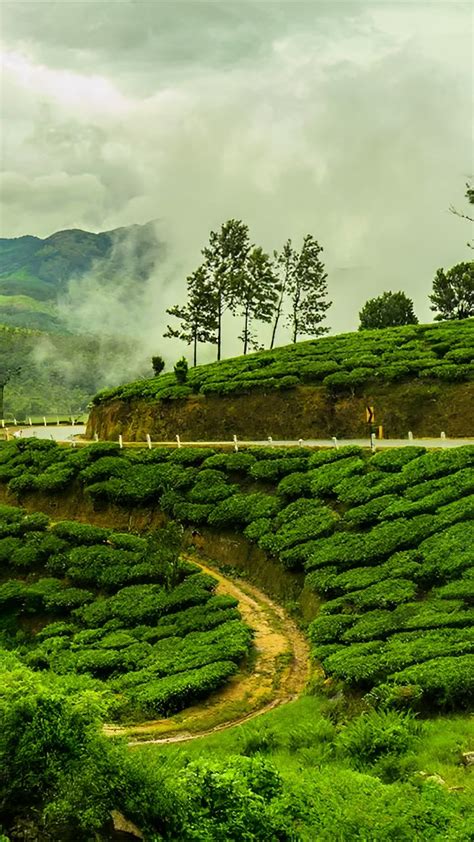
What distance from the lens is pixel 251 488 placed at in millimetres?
30312

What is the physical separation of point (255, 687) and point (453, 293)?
55.6 meters

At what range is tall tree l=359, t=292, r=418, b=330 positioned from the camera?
6856 cm

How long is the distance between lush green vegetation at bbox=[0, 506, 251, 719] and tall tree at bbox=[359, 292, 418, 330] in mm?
48135

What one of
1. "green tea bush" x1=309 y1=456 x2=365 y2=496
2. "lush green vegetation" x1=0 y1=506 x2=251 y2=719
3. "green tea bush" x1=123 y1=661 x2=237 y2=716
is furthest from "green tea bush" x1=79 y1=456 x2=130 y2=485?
"green tea bush" x1=123 y1=661 x2=237 y2=716

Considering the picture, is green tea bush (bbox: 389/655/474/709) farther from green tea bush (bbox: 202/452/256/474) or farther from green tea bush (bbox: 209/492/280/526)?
green tea bush (bbox: 202/452/256/474)

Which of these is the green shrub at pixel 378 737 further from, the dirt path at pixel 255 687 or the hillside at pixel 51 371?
the hillside at pixel 51 371

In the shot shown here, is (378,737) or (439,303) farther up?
(439,303)

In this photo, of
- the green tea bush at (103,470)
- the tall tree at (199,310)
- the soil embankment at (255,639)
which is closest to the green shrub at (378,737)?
the soil embankment at (255,639)

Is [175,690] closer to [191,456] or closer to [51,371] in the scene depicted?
[191,456]

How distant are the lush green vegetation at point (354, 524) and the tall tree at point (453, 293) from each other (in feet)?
133

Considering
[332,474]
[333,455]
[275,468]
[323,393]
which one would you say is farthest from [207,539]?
[323,393]

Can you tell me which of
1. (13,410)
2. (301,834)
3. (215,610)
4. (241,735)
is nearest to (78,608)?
(215,610)

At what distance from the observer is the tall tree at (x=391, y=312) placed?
2699 inches

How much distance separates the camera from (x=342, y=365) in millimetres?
38844
